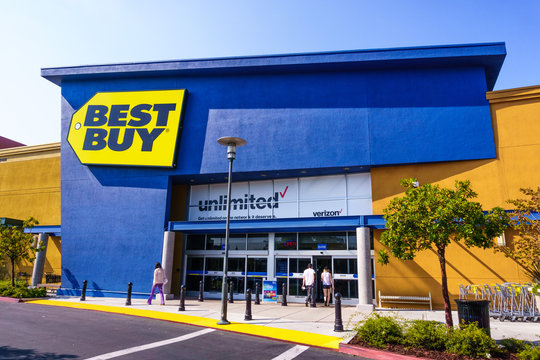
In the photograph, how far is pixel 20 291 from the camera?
17.4m

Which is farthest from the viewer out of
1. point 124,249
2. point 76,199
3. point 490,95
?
A: point 76,199

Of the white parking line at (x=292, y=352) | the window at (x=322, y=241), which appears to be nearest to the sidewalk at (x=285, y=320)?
the white parking line at (x=292, y=352)

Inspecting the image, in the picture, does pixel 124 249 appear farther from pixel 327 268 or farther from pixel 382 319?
pixel 382 319

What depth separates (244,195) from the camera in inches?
803

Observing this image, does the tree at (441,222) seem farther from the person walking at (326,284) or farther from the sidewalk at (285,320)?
the person walking at (326,284)

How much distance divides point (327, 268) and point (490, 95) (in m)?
11.1

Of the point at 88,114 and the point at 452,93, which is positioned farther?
the point at 88,114

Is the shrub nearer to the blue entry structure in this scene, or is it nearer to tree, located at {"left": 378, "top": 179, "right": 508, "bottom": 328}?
tree, located at {"left": 378, "top": 179, "right": 508, "bottom": 328}

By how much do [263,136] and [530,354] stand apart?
14643 millimetres

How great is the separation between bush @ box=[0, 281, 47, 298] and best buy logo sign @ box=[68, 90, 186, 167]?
743 cm

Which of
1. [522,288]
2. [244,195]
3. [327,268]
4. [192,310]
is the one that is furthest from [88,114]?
[522,288]

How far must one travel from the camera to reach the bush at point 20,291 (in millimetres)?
17344

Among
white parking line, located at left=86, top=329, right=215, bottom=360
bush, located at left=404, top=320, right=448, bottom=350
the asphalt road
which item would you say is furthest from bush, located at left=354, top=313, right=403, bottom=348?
white parking line, located at left=86, top=329, right=215, bottom=360

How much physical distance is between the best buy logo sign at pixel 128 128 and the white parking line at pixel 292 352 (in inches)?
533
